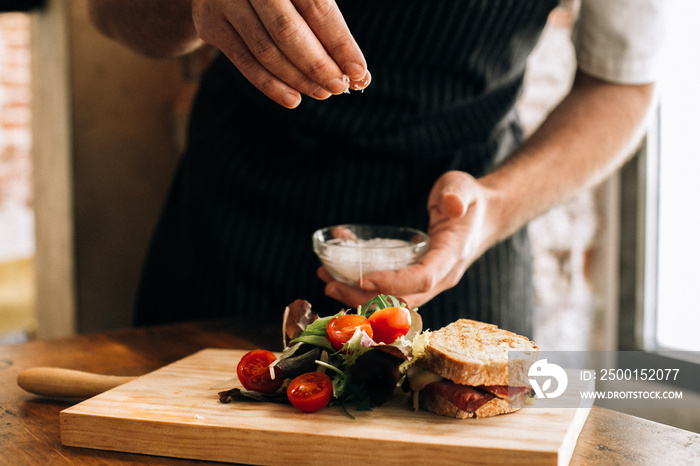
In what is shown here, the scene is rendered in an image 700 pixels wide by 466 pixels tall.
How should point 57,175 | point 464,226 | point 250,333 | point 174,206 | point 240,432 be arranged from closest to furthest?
point 240,432 → point 464,226 → point 250,333 → point 174,206 → point 57,175

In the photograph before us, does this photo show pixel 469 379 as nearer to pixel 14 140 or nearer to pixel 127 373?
pixel 127 373

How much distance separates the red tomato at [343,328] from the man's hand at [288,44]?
308 mm

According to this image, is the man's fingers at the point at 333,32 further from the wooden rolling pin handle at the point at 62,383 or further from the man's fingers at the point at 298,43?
the wooden rolling pin handle at the point at 62,383

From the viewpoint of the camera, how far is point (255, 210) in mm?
1479

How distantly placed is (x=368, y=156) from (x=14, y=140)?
3.38m

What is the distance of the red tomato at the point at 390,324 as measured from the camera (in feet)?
2.76

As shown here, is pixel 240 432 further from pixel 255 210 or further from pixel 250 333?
pixel 255 210

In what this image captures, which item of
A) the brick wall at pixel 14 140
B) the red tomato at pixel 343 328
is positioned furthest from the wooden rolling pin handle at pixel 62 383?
the brick wall at pixel 14 140

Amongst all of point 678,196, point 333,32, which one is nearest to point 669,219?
point 678,196

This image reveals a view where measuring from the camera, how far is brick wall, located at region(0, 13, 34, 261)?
151 inches

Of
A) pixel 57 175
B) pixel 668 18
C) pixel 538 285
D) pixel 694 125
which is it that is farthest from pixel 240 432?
pixel 694 125

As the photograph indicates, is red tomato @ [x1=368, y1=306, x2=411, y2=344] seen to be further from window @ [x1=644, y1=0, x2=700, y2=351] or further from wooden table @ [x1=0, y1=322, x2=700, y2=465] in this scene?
window @ [x1=644, y1=0, x2=700, y2=351]

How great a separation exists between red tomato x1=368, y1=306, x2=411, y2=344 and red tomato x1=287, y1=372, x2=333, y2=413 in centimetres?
10

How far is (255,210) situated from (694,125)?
1700mm
